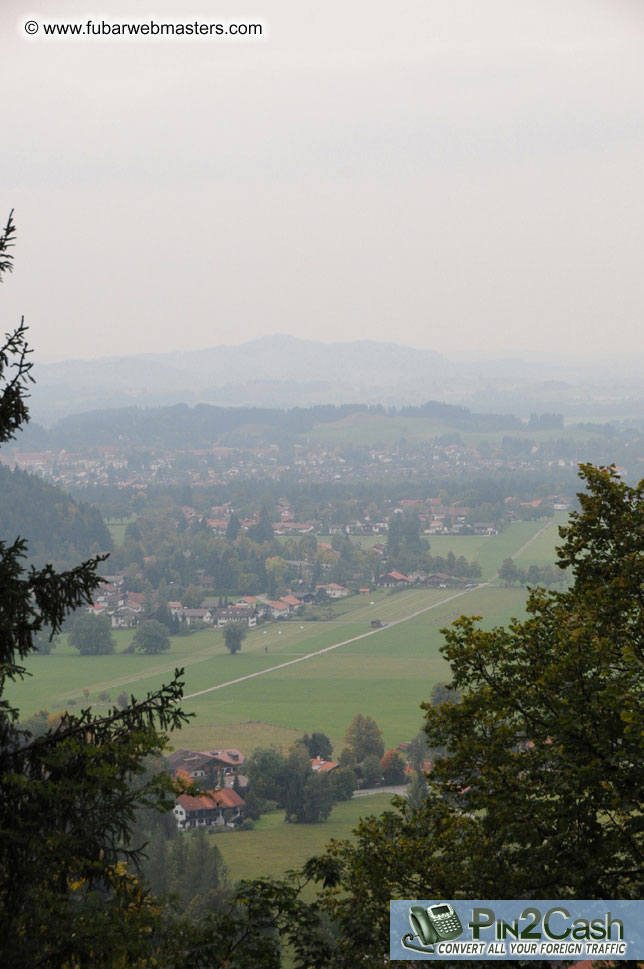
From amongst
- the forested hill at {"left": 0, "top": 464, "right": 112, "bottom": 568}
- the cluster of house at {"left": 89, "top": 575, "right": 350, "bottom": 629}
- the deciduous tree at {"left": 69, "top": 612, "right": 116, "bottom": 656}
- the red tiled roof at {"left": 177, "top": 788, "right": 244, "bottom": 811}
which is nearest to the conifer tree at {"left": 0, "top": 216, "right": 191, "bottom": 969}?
the red tiled roof at {"left": 177, "top": 788, "right": 244, "bottom": 811}

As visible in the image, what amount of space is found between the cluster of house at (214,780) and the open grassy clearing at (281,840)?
1.10 m

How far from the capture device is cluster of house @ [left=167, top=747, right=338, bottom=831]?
A: 30972 mm

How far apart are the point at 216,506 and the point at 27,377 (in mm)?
139412

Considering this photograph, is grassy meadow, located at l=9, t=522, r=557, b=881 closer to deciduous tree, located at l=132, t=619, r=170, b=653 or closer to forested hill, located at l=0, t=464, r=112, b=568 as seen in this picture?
deciduous tree, located at l=132, t=619, r=170, b=653

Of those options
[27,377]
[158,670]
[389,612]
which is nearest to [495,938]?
[27,377]

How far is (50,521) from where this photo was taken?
111 metres

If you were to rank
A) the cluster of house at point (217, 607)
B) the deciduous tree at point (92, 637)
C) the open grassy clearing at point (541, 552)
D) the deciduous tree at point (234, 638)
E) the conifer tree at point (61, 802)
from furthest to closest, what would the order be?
the open grassy clearing at point (541, 552)
the cluster of house at point (217, 607)
the deciduous tree at point (92, 637)
the deciduous tree at point (234, 638)
the conifer tree at point (61, 802)

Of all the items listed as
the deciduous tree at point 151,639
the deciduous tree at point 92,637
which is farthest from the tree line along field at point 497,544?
the deciduous tree at point 92,637

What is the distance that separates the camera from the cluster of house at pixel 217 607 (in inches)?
2987

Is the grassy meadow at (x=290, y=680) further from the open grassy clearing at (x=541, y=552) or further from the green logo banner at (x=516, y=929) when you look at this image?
the green logo banner at (x=516, y=929)

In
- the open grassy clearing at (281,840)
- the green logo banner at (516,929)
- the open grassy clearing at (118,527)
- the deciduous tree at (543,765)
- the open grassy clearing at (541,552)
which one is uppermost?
the deciduous tree at (543,765)

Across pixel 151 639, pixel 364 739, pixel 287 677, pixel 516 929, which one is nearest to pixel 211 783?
pixel 364 739

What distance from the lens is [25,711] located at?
4484cm

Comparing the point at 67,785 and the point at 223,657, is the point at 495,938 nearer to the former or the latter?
the point at 67,785
